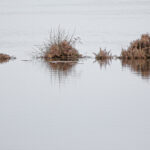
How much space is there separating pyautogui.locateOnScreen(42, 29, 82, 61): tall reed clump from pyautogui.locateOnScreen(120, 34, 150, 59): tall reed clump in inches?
85.7

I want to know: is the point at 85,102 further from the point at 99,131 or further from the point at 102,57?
the point at 102,57

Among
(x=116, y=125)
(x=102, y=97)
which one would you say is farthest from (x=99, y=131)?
(x=102, y=97)

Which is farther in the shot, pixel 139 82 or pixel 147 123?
pixel 139 82

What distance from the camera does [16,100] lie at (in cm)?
633

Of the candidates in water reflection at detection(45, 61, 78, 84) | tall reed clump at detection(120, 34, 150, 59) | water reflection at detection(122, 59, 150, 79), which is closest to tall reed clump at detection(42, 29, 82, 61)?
tall reed clump at detection(120, 34, 150, 59)

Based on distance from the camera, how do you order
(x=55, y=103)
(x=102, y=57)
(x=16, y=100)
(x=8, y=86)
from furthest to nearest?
1. (x=102, y=57)
2. (x=8, y=86)
3. (x=16, y=100)
4. (x=55, y=103)

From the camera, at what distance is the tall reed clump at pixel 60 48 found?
19891 mm

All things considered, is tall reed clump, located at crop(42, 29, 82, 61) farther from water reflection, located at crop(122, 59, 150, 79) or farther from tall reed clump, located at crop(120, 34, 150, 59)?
water reflection, located at crop(122, 59, 150, 79)

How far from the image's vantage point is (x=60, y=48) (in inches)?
786

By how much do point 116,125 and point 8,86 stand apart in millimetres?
3882

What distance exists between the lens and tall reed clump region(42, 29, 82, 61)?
19891mm

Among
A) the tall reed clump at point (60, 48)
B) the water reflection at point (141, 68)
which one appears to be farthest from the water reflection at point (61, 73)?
the tall reed clump at point (60, 48)

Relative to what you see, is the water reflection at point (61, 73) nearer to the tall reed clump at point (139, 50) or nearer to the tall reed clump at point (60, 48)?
the tall reed clump at point (60, 48)

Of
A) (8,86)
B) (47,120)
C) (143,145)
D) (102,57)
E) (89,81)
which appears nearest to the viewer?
(143,145)
